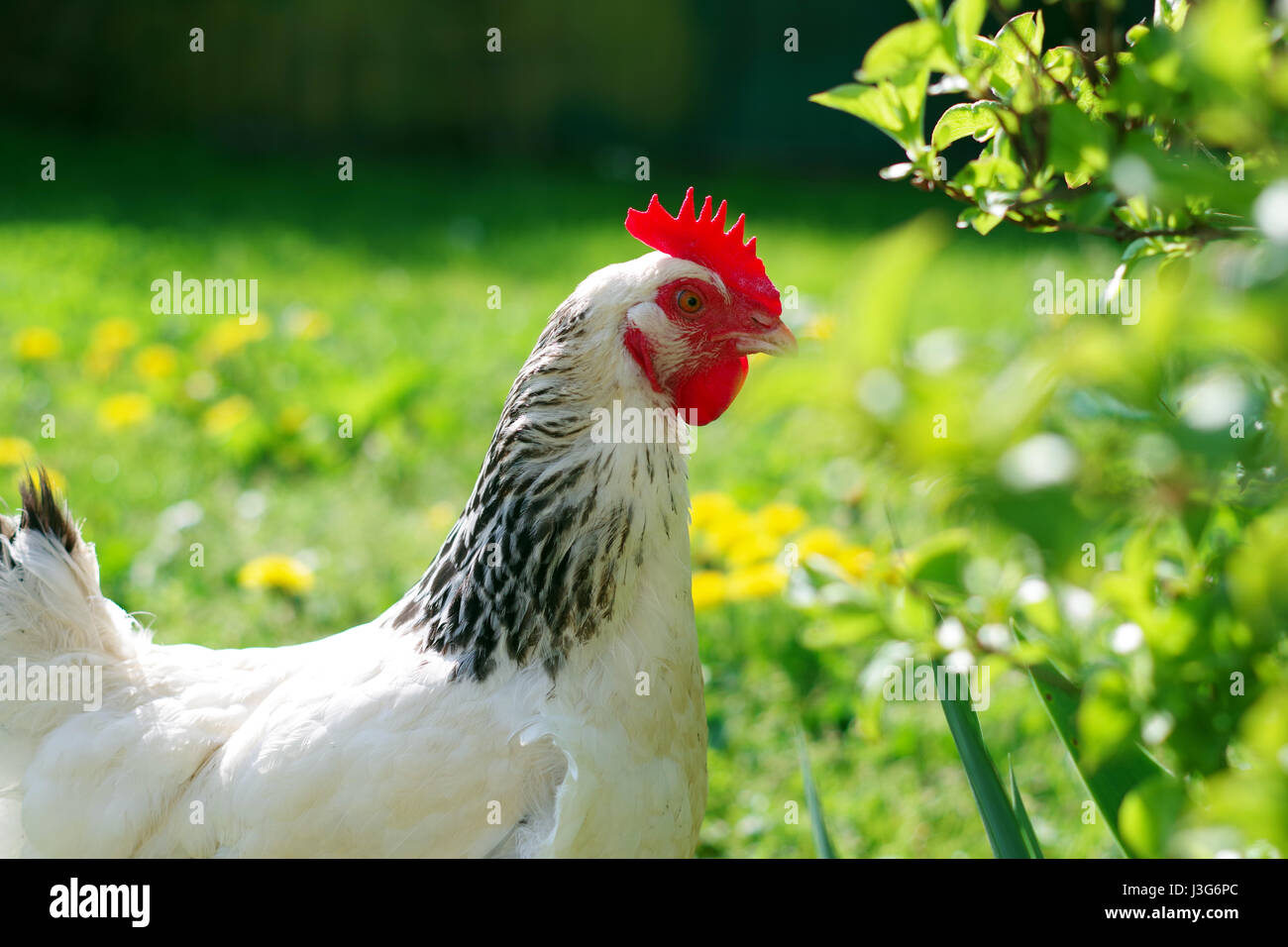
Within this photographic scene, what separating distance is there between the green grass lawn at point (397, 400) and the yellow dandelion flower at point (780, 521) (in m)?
0.19

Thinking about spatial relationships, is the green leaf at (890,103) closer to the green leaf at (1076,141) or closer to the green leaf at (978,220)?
the green leaf at (978,220)

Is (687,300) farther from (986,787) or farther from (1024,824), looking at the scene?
(1024,824)

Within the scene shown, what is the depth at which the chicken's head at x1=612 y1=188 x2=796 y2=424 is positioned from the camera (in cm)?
187

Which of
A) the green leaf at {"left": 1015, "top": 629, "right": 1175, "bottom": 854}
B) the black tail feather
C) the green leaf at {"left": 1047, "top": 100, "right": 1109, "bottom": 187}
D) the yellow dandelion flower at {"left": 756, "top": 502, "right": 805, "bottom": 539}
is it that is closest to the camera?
the green leaf at {"left": 1047, "top": 100, "right": 1109, "bottom": 187}

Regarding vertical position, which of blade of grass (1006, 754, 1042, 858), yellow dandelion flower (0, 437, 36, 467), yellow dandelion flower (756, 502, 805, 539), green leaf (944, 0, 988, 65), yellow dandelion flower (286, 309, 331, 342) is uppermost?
yellow dandelion flower (286, 309, 331, 342)

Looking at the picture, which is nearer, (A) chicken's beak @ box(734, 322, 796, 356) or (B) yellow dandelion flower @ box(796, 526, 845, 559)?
(A) chicken's beak @ box(734, 322, 796, 356)

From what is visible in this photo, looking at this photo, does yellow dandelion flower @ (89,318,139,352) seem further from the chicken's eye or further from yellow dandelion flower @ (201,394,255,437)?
the chicken's eye

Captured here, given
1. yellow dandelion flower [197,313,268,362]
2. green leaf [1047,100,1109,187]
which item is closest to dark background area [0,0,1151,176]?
yellow dandelion flower [197,313,268,362]

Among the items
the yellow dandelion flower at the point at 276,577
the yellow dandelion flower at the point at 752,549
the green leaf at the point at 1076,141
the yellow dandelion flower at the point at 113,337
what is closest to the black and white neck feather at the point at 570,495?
the green leaf at the point at 1076,141

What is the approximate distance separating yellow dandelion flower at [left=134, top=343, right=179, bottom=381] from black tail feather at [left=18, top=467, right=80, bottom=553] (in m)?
2.86

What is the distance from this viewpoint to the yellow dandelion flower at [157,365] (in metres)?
4.79

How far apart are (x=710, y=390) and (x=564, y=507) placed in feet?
1.14

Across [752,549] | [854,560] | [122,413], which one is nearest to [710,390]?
[854,560]
